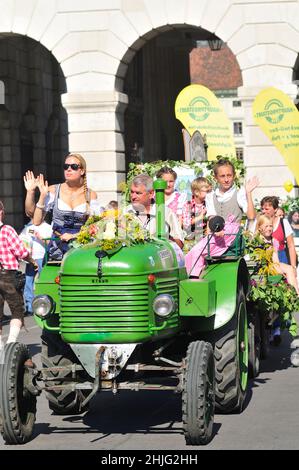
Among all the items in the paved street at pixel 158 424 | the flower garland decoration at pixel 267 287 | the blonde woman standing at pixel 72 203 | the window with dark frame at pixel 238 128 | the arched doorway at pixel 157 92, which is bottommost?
the paved street at pixel 158 424

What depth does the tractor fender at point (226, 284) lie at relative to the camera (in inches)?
368

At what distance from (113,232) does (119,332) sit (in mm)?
751

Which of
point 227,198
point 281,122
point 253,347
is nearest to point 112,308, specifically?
point 253,347

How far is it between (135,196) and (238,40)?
54.8 ft

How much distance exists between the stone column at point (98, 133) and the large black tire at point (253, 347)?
1518cm

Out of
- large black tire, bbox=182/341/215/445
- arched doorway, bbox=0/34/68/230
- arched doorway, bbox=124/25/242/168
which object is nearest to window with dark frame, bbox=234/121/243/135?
arched doorway, bbox=124/25/242/168

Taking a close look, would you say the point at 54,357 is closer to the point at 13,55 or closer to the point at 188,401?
the point at 188,401

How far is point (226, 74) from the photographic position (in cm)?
9731

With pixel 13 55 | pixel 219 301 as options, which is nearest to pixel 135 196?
pixel 219 301

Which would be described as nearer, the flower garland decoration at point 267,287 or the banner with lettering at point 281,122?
the flower garland decoration at point 267,287

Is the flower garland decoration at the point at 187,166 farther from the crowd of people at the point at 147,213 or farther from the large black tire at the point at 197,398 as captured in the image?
the large black tire at the point at 197,398

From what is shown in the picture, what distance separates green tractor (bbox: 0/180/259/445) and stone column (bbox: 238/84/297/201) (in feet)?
54.4

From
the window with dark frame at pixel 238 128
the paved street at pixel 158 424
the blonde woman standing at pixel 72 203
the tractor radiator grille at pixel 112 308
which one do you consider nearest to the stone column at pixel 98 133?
the paved street at pixel 158 424

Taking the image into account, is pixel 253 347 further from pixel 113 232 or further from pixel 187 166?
pixel 187 166
